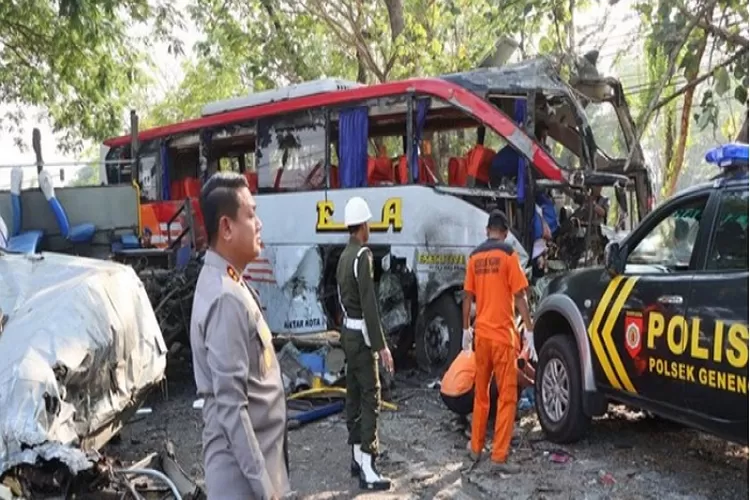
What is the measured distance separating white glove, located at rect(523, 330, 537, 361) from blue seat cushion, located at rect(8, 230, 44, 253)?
6.08 metres

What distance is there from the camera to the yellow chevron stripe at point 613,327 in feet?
16.8

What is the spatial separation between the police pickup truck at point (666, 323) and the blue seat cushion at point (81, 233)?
22.1ft

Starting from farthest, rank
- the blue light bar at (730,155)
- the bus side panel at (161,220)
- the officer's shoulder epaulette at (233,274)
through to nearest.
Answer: the bus side panel at (161,220)
the blue light bar at (730,155)
the officer's shoulder epaulette at (233,274)

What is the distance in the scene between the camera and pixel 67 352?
4.13 meters

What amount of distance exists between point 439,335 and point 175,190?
5.98m

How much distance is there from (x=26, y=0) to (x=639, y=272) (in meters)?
10.7

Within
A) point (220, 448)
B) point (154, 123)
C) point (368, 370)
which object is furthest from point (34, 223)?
point (154, 123)

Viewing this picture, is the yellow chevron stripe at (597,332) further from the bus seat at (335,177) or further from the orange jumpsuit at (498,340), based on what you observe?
the bus seat at (335,177)

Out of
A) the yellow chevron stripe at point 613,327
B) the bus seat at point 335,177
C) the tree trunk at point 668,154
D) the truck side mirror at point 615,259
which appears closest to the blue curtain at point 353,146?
the bus seat at point 335,177

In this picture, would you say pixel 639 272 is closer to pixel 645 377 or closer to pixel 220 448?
pixel 645 377

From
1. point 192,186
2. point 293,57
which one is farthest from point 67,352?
point 293,57

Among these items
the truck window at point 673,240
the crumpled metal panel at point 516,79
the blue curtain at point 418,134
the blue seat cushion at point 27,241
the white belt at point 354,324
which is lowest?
the white belt at point 354,324

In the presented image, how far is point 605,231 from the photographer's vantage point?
26.8 ft

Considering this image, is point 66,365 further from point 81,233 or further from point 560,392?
point 81,233
